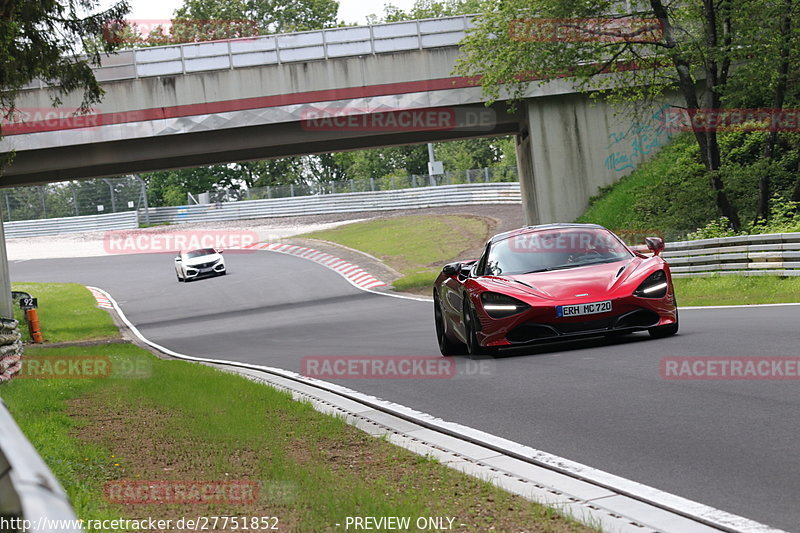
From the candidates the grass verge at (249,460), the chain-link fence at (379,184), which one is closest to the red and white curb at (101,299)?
the chain-link fence at (379,184)

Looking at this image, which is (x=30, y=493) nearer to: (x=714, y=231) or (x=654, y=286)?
(x=654, y=286)

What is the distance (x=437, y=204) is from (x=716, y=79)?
43001 mm

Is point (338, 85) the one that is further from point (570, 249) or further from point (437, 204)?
point (437, 204)

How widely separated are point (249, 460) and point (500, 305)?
16.4ft

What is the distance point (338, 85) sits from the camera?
34438 mm

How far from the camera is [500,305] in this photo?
37.0ft

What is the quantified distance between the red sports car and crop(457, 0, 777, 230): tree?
14.3 metres

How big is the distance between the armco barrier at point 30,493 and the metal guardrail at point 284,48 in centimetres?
3308

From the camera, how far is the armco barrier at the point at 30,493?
1977mm

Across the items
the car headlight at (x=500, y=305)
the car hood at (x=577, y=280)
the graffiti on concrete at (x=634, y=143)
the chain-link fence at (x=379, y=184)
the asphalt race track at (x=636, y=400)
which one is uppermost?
the graffiti on concrete at (x=634, y=143)

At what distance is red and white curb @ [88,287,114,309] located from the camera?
41950 mm

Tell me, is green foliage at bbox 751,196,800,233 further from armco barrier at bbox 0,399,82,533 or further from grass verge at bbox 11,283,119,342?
armco barrier at bbox 0,399,82,533

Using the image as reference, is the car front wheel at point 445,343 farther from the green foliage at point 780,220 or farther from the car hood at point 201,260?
the car hood at point 201,260

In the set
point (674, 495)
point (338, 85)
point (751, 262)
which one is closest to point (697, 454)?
point (674, 495)
